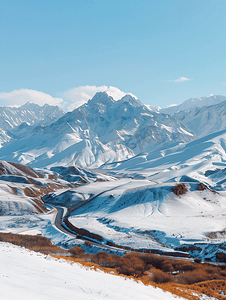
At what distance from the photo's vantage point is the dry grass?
21272 millimetres

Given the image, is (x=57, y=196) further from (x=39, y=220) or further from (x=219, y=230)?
(x=219, y=230)

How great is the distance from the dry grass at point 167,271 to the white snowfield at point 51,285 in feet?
14.9

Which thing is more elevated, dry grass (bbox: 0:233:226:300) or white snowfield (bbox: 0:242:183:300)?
white snowfield (bbox: 0:242:183:300)

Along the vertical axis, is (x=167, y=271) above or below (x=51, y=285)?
below

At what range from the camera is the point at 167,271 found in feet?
95.6

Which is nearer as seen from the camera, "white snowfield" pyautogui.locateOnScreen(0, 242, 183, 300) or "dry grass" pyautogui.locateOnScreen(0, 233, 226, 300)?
"white snowfield" pyautogui.locateOnScreen(0, 242, 183, 300)

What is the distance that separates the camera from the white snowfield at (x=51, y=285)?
39.8ft

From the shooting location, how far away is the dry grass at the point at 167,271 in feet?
69.8

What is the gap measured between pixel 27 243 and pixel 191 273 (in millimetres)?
30256

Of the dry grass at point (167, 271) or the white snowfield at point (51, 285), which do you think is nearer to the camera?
the white snowfield at point (51, 285)

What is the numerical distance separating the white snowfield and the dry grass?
4.54m

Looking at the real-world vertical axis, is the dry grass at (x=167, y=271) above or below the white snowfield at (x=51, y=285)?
below

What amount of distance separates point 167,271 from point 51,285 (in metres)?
20.5

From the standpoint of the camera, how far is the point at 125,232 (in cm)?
Answer: 4681
